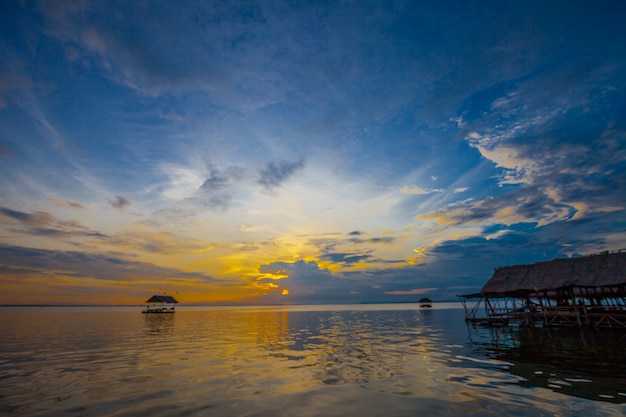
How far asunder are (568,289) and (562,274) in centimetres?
173

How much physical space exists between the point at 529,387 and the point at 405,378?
4.49 m

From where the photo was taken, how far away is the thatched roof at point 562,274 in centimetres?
3036

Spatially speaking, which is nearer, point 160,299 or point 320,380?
point 320,380

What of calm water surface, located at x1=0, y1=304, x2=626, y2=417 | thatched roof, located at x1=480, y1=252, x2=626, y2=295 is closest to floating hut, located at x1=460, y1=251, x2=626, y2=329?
thatched roof, located at x1=480, y1=252, x2=626, y2=295

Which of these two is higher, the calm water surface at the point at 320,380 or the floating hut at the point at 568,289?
the floating hut at the point at 568,289

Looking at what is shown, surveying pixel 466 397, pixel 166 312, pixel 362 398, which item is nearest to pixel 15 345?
pixel 362 398

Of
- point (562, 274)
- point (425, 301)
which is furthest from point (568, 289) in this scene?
point (425, 301)

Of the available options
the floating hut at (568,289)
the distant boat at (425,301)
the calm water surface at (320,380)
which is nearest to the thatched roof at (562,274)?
the floating hut at (568,289)

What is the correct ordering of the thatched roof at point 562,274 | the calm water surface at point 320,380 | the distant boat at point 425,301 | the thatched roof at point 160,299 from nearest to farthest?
the calm water surface at point 320,380 → the thatched roof at point 562,274 → the thatched roof at point 160,299 → the distant boat at point 425,301

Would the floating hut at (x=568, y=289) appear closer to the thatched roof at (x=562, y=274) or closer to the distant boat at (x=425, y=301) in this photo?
the thatched roof at (x=562, y=274)

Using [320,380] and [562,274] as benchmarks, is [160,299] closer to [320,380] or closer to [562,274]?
[320,380]

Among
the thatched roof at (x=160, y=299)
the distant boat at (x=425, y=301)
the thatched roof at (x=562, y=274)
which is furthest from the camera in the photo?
the distant boat at (x=425, y=301)

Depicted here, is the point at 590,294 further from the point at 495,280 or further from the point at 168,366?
the point at 168,366

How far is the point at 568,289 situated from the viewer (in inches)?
1320
